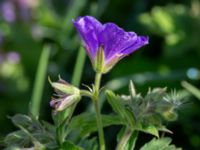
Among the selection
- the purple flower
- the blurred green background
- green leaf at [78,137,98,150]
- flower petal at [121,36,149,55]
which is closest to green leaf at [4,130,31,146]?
green leaf at [78,137,98,150]

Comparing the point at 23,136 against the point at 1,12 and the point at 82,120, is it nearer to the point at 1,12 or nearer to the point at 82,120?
the point at 82,120

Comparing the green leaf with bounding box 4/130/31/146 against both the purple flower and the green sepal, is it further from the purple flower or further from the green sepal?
the purple flower

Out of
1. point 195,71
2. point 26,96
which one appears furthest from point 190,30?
point 26,96

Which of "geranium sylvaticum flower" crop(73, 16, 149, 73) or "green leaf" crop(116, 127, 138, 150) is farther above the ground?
"geranium sylvaticum flower" crop(73, 16, 149, 73)

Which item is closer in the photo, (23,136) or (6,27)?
(23,136)

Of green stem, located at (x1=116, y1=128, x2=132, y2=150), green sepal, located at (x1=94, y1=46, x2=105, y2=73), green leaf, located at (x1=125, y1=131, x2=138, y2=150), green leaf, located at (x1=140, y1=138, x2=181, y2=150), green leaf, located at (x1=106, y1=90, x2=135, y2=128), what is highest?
green sepal, located at (x1=94, y1=46, x2=105, y2=73)

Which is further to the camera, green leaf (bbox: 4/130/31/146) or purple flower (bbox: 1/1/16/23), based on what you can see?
purple flower (bbox: 1/1/16/23)
